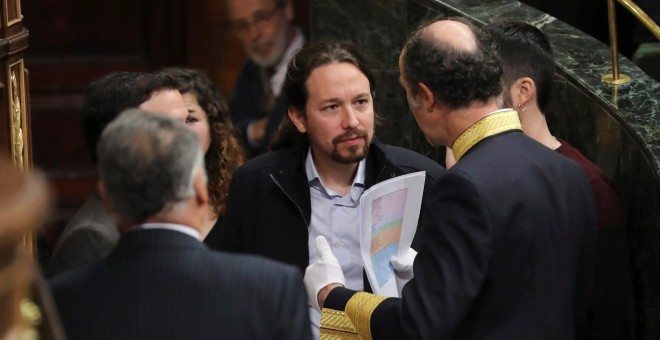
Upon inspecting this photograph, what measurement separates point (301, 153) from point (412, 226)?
0.61 m

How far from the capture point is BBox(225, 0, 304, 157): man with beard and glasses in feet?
21.7

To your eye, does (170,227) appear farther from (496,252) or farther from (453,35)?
(453,35)

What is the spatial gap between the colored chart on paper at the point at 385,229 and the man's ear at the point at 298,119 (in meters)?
0.64

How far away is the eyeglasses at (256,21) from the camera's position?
681 centimetres

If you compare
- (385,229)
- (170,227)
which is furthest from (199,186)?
(385,229)

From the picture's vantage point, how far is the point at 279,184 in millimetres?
4156

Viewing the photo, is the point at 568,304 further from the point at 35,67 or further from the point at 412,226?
the point at 35,67

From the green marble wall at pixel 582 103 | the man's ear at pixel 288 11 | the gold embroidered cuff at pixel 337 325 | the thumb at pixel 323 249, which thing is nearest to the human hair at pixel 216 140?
the thumb at pixel 323 249

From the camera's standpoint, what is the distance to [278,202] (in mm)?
4180

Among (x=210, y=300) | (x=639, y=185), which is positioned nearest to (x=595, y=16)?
(x=639, y=185)

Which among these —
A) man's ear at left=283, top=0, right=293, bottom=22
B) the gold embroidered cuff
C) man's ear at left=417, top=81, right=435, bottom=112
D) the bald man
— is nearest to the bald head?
the bald man

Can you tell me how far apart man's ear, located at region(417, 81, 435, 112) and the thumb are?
61 centimetres

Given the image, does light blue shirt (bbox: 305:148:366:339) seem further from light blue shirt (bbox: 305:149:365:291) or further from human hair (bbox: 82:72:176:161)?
human hair (bbox: 82:72:176:161)

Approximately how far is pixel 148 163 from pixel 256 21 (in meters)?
4.65
